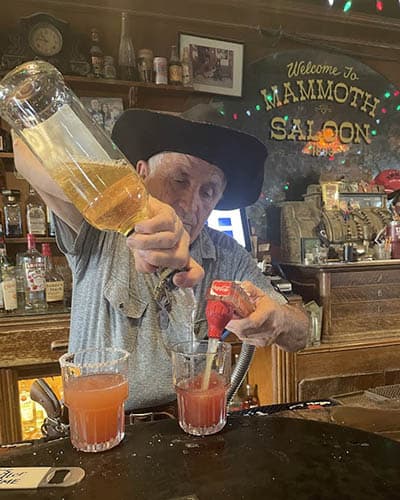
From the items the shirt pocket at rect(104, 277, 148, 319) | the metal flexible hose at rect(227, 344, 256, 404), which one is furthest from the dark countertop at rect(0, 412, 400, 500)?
the shirt pocket at rect(104, 277, 148, 319)

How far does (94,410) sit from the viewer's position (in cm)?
82

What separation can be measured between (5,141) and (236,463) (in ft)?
8.14

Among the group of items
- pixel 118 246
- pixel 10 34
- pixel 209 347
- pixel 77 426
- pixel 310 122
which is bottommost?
pixel 77 426

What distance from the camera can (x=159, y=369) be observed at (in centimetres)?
138

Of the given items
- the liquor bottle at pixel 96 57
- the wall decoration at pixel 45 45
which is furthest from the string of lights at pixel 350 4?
the wall decoration at pixel 45 45

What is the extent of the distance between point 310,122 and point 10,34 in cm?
212

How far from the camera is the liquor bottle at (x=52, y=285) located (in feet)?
8.14

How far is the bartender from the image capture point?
133 cm

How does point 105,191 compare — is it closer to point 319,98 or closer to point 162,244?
point 162,244

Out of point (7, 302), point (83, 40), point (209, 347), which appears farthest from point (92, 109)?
point (209, 347)

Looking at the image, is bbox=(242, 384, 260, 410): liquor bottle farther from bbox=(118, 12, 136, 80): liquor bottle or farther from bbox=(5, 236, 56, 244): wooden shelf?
bbox=(118, 12, 136, 80): liquor bottle

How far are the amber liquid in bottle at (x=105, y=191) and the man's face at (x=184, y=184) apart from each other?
0.74 meters

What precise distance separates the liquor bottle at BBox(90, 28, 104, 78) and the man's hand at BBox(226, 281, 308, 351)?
2015mm

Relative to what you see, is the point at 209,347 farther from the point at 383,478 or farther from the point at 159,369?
the point at 159,369
